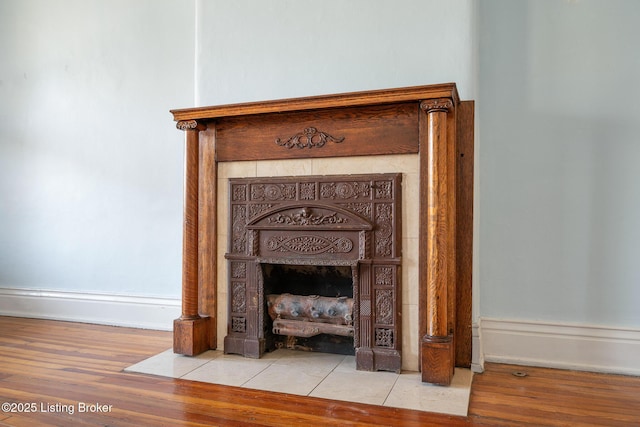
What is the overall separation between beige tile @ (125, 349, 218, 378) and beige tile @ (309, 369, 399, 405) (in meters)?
0.79

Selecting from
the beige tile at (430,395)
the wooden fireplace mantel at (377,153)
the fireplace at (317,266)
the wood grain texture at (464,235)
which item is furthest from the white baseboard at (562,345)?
the fireplace at (317,266)

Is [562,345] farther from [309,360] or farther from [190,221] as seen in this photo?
[190,221]

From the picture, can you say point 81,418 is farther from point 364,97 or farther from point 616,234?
point 616,234

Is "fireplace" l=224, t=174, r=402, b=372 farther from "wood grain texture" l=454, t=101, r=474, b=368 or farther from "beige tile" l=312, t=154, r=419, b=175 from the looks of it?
"wood grain texture" l=454, t=101, r=474, b=368

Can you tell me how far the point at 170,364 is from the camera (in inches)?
100

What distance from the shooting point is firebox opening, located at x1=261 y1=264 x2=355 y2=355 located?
2.57m

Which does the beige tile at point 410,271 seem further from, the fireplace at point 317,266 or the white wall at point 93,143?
the white wall at point 93,143

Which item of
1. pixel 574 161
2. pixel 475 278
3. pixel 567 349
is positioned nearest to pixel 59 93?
pixel 475 278

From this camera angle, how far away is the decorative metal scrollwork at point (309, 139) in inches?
101

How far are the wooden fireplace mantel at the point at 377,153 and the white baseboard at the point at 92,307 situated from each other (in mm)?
829

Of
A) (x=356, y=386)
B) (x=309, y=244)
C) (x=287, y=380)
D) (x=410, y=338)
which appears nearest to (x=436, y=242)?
(x=410, y=338)

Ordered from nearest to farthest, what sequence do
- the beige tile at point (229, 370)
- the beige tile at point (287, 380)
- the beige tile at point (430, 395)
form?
the beige tile at point (430, 395) → the beige tile at point (287, 380) → the beige tile at point (229, 370)

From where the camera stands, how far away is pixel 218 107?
267 cm

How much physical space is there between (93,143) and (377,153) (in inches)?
103
